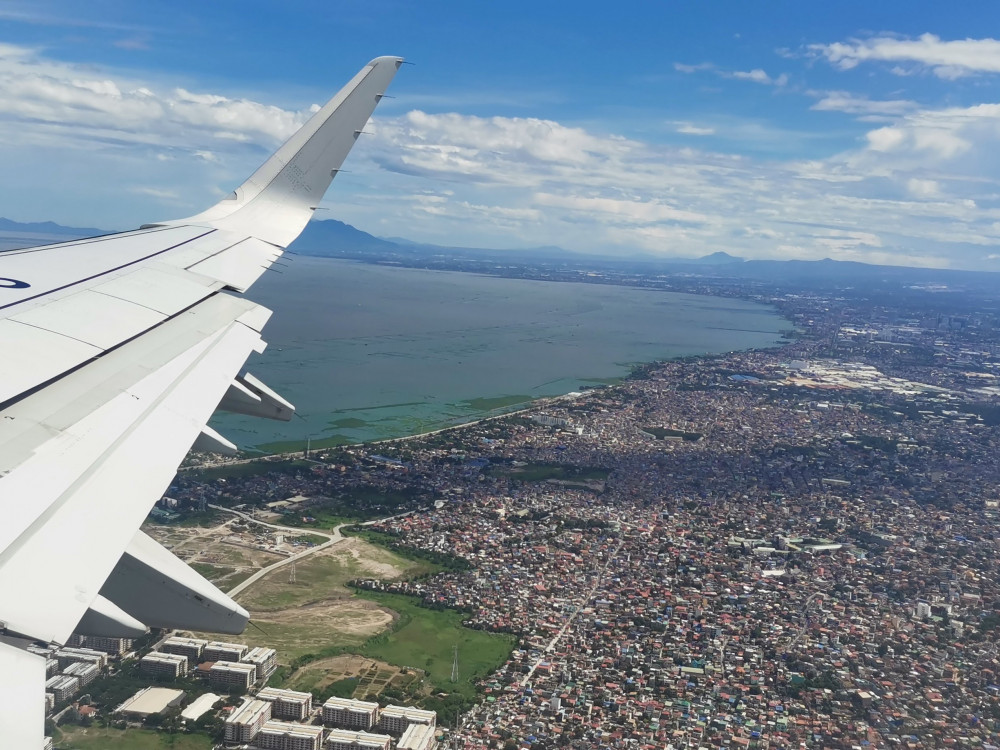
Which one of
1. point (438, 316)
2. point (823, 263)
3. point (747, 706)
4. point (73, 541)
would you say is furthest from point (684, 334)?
point (823, 263)

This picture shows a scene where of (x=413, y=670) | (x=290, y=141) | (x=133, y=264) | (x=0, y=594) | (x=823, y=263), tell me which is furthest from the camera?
(x=823, y=263)

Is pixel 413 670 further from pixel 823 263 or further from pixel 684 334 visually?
pixel 823 263

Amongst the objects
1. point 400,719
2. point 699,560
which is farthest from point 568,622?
point 699,560

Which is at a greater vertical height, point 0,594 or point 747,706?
point 0,594

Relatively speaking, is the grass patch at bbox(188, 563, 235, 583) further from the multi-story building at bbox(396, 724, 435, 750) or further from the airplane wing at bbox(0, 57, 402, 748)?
the airplane wing at bbox(0, 57, 402, 748)

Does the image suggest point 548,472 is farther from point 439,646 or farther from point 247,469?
point 439,646

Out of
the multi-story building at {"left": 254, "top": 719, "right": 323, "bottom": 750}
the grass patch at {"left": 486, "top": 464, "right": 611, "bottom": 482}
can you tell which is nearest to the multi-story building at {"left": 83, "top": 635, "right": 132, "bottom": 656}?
the multi-story building at {"left": 254, "top": 719, "right": 323, "bottom": 750}

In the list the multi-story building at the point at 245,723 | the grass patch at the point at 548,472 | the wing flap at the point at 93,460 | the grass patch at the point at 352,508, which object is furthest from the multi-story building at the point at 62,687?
the grass patch at the point at 548,472

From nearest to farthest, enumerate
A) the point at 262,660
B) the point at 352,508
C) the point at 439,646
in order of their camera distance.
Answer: the point at 262,660, the point at 439,646, the point at 352,508
